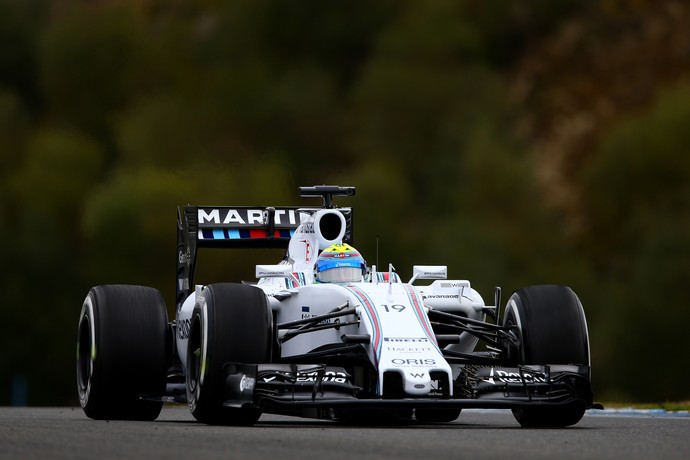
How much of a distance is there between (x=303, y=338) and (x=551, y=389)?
110 inches

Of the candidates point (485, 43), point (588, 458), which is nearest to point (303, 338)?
point (588, 458)

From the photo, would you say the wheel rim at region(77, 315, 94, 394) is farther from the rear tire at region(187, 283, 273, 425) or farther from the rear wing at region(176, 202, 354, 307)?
the rear tire at region(187, 283, 273, 425)

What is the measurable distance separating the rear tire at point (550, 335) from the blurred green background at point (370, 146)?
1597 centimetres

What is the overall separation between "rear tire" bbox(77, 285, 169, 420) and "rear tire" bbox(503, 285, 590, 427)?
413 cm

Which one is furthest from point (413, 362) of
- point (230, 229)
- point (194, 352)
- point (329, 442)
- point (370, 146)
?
point (370, 146)

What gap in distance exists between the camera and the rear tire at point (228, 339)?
663 inches

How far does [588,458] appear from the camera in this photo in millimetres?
12625

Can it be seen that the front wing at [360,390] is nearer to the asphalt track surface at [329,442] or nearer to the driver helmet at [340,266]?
the asphalt track surface at [329,442]

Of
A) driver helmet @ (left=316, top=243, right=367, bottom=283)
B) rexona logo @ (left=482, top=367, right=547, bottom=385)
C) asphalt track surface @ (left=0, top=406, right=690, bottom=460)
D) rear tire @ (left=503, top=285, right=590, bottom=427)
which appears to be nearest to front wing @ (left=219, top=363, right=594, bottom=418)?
rexona logo @ (left=482, top=367, right=547, bottom=385)

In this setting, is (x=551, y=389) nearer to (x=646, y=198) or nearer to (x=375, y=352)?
(x=375, y=352)

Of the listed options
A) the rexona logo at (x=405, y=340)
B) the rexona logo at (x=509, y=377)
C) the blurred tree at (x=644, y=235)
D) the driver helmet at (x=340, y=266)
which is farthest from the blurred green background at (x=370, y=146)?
the rexona logo at (x=405, y=340)

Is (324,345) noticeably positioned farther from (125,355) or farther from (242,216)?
(242,216)

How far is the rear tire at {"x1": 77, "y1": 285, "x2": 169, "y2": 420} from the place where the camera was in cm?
1931

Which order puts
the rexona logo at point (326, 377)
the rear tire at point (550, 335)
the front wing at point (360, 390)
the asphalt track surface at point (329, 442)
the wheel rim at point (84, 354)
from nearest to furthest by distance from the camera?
the asphalt track surface at point (329, 442) < the front wing at point (360, 390) < the rexona logo at point (326, 377) < the rear tire at point (550, 335) < the wheel rim at point (84, 354)
